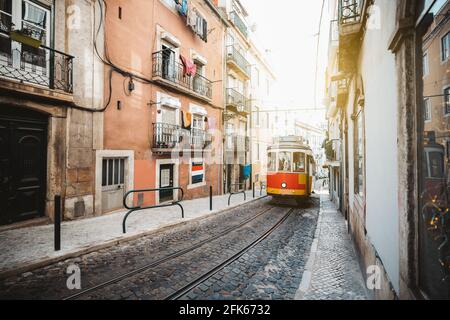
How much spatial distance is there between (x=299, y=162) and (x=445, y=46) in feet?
31.6

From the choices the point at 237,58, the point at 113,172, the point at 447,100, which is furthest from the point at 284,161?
the point at 237,58

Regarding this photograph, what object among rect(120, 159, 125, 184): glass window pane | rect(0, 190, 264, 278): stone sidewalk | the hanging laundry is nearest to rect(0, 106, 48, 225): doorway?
rect(0, 190, 264, 278): stone sidewalk

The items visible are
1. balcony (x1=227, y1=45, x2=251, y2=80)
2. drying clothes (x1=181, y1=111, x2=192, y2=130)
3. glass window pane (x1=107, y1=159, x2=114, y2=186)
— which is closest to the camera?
glass window pane (x1=107, y1=159, x2=114, y2=186)

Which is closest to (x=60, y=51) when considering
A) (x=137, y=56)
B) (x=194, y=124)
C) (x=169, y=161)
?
(x=137, y=56)

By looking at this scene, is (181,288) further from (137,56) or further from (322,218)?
(137,56)

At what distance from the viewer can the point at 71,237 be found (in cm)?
546

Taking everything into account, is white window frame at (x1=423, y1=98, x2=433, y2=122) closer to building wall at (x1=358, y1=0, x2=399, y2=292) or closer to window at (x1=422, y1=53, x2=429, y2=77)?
window at (x1=422, y1=53, x2=429, y2=77)

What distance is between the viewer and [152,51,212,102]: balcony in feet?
33.7

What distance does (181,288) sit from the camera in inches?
135

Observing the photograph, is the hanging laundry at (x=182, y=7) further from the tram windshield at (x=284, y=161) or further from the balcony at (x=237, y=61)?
the tram windshield at (x=284, y=161)

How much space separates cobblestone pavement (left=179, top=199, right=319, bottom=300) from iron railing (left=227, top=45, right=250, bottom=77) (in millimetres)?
14066

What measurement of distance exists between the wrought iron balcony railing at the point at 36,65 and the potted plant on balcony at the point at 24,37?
0.26 m

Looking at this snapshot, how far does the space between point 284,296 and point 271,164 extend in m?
8.68

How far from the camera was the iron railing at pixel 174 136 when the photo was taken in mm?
10227
